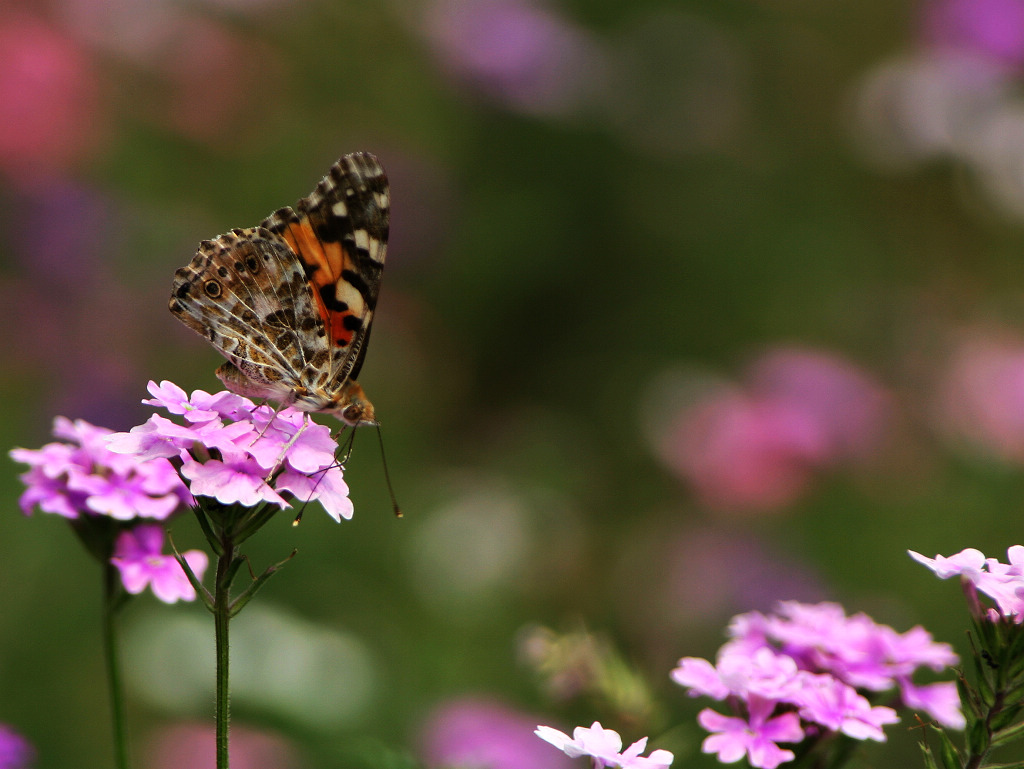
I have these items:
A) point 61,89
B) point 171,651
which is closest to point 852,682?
point 171,651

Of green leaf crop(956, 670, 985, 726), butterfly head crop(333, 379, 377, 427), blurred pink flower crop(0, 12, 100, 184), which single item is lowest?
green leaf crop(956, 670, 985, 726)

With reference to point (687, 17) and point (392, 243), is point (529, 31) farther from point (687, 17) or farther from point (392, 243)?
point (392, 243)

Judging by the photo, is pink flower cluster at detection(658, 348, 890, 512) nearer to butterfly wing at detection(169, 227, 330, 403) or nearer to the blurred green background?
the blurred green background

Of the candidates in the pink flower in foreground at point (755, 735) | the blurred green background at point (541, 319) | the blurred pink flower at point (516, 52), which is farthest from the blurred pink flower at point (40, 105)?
the pink flower in foreground at point (755, 735)

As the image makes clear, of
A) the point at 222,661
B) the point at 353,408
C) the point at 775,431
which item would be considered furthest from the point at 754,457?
the point at 222,661

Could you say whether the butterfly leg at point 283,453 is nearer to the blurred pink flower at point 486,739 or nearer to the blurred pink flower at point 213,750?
the blurred pink flower at point 486,739

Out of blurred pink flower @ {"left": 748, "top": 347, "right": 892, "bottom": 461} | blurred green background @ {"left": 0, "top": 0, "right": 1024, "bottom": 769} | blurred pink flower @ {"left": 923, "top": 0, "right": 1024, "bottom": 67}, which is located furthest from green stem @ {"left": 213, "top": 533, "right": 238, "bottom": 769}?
blurred pink flower @ {"left": 923, "top": 0, "right": 1024, "bottom": 67}

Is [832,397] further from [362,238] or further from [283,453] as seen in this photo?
[283,453]
